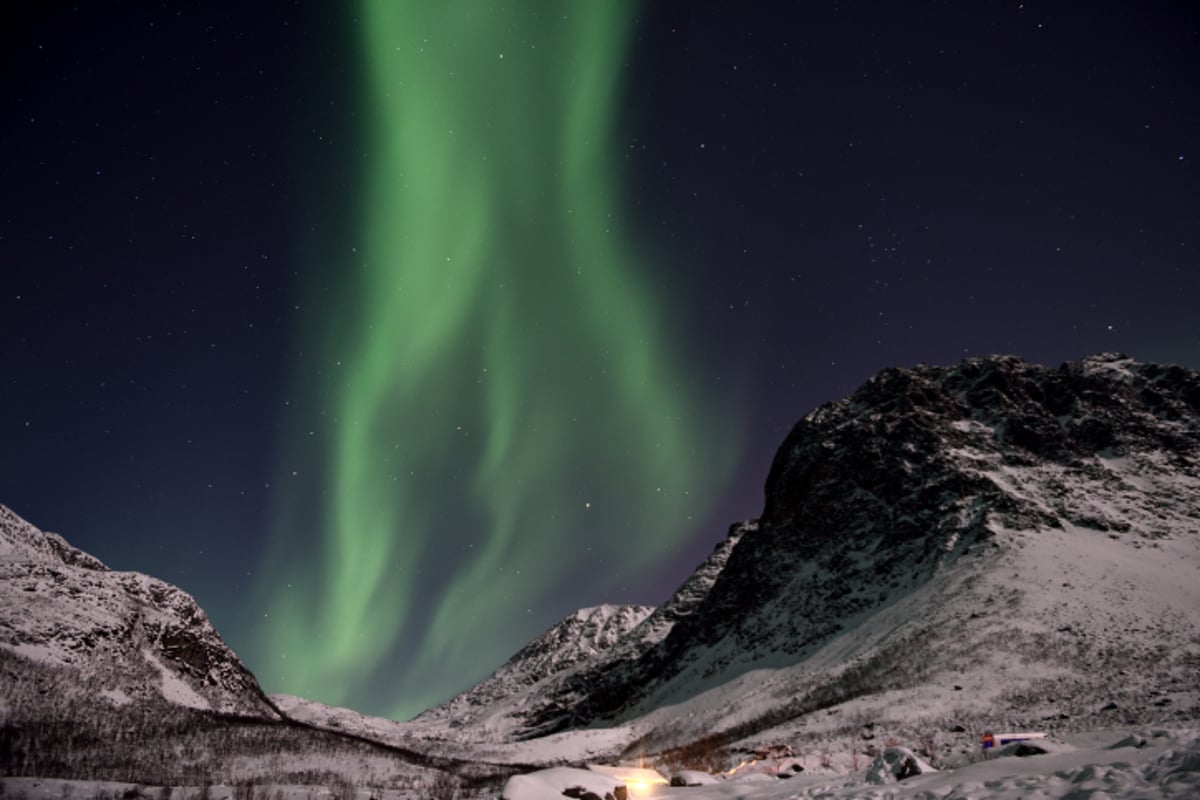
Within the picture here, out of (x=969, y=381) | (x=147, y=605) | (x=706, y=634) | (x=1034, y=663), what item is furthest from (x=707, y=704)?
(x=147, y=605)

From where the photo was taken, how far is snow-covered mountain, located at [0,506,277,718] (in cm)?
Answer: 8506

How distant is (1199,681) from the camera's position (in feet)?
118

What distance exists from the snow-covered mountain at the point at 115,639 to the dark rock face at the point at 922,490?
2868 inches

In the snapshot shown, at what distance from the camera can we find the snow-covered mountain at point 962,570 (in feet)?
143

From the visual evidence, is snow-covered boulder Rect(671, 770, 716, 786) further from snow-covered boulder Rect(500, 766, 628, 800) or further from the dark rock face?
the dark rock face

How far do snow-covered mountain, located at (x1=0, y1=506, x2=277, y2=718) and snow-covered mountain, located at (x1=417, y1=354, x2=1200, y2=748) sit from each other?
70913 millimetres

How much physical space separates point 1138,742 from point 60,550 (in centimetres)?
23155

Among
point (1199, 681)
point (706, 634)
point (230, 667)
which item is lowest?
point (1199, 681)

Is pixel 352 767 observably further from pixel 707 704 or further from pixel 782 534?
pixel 782 534

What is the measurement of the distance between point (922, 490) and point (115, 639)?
133 m

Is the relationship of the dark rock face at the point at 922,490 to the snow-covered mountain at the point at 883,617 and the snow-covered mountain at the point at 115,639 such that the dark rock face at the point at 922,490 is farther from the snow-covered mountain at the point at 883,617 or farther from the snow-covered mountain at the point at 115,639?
the snow-covered mountain at the point at 115,639

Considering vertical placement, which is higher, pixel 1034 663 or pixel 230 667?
pixel 230 667

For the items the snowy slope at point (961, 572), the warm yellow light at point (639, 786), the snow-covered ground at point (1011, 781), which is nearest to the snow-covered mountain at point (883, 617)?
the snowy slope at point (961, 572)

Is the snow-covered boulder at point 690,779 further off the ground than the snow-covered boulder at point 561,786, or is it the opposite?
the snow-covered boulder at point 561,786
